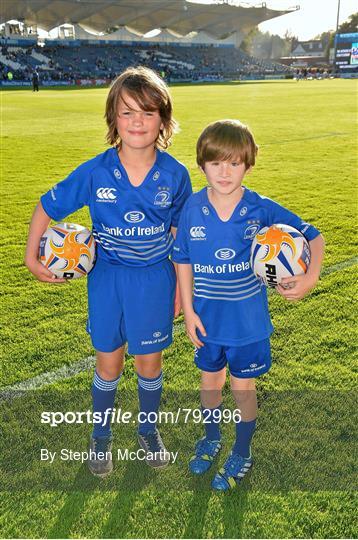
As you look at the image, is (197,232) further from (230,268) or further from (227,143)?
(227,143)

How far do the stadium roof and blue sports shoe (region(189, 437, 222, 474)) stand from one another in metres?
63.5

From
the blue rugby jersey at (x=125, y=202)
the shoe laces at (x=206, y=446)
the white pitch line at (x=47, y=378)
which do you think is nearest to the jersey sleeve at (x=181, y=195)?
the blue rugby jersey at (x=125, y=202)

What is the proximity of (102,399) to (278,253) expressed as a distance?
3.99 ft

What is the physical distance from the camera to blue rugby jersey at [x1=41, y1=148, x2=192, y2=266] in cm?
232

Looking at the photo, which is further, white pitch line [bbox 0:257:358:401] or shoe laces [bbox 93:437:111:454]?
white pitch line [bbox 0:257:358:401]

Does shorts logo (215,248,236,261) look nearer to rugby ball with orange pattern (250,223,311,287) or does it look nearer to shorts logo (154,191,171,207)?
rugby ball with orange pattern (250,223,311,287)

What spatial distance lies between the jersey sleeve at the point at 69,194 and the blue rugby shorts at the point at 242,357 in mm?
943

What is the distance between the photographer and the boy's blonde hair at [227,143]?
2.15 metres

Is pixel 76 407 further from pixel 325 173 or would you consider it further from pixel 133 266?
pixel 325 173

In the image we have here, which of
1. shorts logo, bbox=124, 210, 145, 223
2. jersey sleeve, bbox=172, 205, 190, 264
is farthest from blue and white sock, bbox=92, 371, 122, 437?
shorts logo, bbox=124, 210, 145, 223

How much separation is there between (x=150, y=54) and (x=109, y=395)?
243ft

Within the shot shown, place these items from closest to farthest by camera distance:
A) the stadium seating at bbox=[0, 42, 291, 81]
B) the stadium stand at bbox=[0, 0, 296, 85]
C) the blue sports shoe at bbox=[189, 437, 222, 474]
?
the blue sports shoe at bbox=[189, 437, 222, 474]
the stadium seating at bbox=[0, 42, 291, 81]
the stadium stand at bbox=[0, 0, 296, 85]

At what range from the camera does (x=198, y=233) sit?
2.28 m

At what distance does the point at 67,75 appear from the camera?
5366 centimetres
